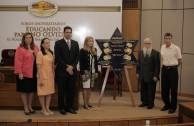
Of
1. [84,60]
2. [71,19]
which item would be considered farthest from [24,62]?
[71,19]

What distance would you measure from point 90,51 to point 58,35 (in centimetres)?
225

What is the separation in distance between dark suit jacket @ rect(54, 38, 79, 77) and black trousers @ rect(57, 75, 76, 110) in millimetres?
110

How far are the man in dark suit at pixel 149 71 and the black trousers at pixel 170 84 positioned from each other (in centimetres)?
18

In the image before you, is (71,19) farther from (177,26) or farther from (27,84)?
(27,84)

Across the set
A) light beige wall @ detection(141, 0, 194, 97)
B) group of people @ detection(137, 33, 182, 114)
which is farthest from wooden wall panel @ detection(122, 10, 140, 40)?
group of people @ detection(137, 33, 182, 114)

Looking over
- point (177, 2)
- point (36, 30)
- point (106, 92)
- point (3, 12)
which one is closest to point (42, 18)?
point (36, 30)

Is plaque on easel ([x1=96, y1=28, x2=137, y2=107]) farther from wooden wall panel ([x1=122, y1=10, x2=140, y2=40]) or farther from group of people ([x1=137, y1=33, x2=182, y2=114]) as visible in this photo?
wooden wall panel ([x1=122, y1=10, x2=140, y2=40])

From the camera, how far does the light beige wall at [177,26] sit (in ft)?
23.4

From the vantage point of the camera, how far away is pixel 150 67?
555cm

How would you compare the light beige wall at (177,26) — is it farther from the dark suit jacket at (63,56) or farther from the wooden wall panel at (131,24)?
the dark suit jacket at (63,56)

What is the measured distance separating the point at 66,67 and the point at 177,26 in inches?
141

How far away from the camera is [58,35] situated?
7.35 m

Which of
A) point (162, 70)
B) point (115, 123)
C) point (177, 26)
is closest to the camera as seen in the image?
point (115, 123)

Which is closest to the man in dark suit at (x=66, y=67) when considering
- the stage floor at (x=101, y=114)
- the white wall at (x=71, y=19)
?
the stage floor at (x=101, y=114)
